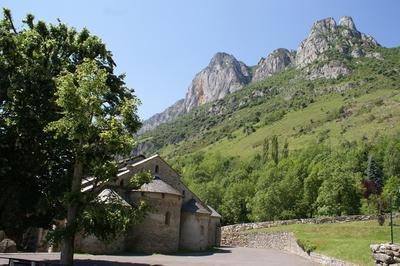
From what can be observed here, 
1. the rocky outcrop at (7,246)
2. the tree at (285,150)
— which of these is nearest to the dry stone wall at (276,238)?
the rocky outcrop at (7,246)

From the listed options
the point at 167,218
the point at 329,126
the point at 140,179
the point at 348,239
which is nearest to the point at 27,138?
the point at 140,179

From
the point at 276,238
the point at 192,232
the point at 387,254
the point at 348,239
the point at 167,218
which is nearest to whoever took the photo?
the point at 387,254

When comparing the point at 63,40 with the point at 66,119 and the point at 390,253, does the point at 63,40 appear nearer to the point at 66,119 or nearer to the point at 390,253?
the point at 66,119

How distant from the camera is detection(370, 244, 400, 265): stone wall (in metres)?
19.2

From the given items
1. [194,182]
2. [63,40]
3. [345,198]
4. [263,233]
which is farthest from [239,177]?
[63,40]

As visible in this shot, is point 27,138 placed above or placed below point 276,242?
above

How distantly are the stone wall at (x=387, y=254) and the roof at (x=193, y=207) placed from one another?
2783cm

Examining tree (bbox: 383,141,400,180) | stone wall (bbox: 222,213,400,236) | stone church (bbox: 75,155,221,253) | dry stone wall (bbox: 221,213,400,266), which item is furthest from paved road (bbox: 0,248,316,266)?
tree (bbox: 383,141,400,180)

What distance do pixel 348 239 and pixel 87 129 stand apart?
24003 millimetres

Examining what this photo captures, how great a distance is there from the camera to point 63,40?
31.6m

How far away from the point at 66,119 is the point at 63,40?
349 inches

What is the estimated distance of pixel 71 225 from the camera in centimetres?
2492

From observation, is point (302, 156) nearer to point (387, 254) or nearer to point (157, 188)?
point (157, 188)

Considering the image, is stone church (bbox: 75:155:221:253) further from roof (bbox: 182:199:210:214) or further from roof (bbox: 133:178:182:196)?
roof (bbox: 182:199:210:214)
